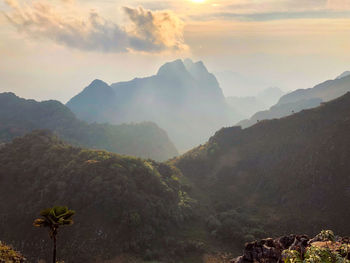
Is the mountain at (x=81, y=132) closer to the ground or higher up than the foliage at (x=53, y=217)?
higher up

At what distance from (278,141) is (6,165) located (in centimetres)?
8600

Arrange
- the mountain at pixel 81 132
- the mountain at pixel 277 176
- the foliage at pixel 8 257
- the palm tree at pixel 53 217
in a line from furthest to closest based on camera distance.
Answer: the mountain at pixel 81 132, the mountain at pixel 277 176, the foliage at pixel 8 257, the palm tree at pixel 53 217

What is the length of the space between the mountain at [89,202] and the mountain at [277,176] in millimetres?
14218

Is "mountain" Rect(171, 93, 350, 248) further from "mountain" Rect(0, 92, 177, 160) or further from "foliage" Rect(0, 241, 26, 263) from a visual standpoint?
"mountain" Rect(0, 92, 177, 160)

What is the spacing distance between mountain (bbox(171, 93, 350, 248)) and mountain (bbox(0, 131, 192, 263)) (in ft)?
46.6

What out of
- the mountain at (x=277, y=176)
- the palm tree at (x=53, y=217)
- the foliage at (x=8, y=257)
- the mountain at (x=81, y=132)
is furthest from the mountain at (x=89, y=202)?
the mountain at (x=81, y=132)

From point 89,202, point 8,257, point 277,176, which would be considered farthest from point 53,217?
point 277,176

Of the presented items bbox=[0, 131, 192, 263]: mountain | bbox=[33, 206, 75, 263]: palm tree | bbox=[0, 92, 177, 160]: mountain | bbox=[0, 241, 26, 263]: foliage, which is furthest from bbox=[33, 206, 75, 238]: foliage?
bbox=[0, 92, 177, 160]: mountain

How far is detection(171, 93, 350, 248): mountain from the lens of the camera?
62.1m

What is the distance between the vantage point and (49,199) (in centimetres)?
6025

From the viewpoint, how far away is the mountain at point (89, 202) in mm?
51906

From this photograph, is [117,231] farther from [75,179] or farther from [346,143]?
[346,143]

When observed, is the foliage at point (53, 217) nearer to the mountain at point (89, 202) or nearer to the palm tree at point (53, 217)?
the palm tree at point (53, 217)

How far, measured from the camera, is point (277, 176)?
82.4 m
